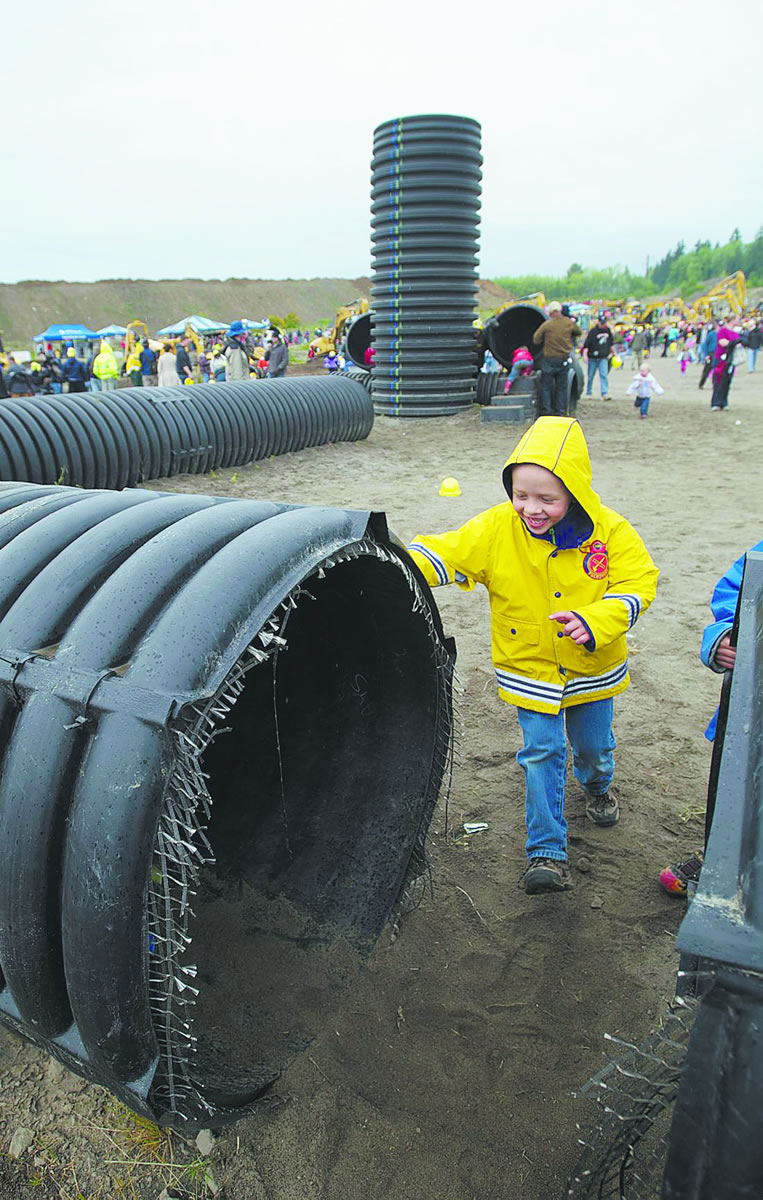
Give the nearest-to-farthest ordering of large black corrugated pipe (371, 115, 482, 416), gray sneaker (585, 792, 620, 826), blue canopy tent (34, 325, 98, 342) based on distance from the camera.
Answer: gray sneaker (585, 792, 620, 826) → large black corrugated pipe (371, 115, 482, 416) → blue canopy tent (34, 325, 98, 342)

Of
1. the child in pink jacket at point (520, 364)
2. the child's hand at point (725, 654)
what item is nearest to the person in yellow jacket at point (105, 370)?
the child in pink jacket at point (520, 364)

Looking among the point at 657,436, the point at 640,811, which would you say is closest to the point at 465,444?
the point at 657,436

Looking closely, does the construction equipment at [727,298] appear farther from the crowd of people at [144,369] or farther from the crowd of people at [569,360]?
the crowd of people at [144,369]

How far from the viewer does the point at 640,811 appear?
124 inches

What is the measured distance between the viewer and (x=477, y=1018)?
7.46ft

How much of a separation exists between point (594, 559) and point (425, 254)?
415 inches

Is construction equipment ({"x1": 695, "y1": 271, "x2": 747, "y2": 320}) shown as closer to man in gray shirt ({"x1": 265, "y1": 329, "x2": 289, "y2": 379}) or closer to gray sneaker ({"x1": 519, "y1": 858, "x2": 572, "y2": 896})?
man in gray shirt ({"x1": 265, "y1": 329, "x2": 289, "y2": 379})

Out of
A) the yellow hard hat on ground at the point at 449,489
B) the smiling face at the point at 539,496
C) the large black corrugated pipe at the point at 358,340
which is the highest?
the large black corrugated pipe at the point at 358,340

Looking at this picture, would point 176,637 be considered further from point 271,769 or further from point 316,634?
point 271,769

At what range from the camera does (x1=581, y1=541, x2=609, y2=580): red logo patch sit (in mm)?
2570

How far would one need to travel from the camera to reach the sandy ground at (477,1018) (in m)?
1.93

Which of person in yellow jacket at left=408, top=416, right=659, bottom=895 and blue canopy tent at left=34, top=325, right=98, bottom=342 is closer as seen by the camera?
person in yellow jacket at left=408, top=416, right=659, bottom=895

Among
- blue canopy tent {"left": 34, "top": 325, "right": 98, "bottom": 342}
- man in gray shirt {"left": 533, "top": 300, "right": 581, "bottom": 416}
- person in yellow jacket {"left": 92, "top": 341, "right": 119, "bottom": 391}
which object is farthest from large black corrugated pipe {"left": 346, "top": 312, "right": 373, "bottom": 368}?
blue canopy tent {"left": 34, "top": 325, "right": 98, "bottom": 342}

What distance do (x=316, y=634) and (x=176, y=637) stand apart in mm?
1282
